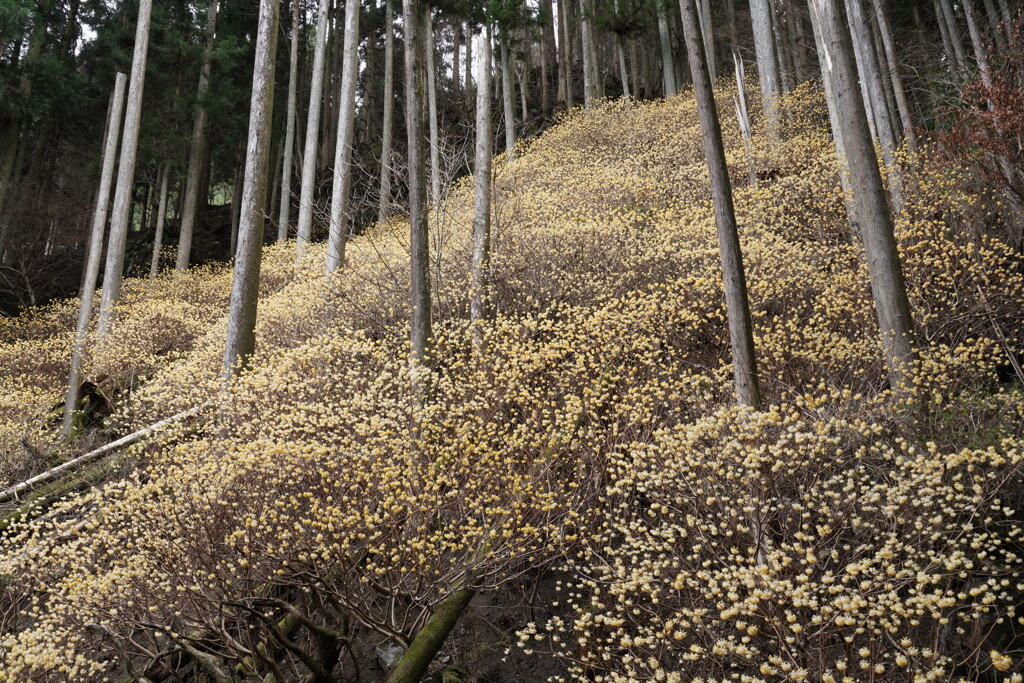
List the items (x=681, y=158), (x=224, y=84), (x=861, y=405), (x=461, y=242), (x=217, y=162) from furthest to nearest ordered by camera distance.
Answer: (x=217, y=162) < (x=224, y=84) < (x=681, y=158) < (x=461, y=242) < (x=861, y=405)

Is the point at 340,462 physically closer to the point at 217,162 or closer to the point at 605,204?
the point at 605,204

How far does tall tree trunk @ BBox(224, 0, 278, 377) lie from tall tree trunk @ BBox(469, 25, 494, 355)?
9.17 ft

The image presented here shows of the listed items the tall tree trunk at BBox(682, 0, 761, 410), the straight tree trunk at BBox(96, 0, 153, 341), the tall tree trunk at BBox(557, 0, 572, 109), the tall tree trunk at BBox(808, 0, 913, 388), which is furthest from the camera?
the tall tree trunk at BBox(557, 0, 572, 109)

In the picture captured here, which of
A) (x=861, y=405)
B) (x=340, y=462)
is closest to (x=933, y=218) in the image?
(x=861, y=405)

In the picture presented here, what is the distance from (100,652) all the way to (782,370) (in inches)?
249

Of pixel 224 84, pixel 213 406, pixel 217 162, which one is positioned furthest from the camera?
pixel 217 162

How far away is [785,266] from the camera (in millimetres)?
7316

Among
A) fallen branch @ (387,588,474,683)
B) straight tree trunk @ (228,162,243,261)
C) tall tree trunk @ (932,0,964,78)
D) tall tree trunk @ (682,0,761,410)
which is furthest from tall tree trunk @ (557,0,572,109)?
fallen branch @ (387,588,474,683)

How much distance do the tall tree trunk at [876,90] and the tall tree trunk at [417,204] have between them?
16.4 ft

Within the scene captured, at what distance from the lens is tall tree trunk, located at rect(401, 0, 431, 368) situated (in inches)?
253

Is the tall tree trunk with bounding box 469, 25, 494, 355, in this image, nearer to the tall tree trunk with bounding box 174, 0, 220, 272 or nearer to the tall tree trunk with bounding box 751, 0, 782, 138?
the tall tree trunk with bounding box 751, 0, 782, 138

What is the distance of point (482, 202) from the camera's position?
8.26 m

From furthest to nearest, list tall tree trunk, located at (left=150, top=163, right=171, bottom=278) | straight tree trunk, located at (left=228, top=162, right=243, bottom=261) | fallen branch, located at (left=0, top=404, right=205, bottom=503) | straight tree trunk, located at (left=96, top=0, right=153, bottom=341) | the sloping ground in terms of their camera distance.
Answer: straight tree trunk, located at (left=228, top=162, right=243, bottom=261), tall tree trunk, located at (left=150, top=163, right=171, bottom=278), straight tree trunk, located at (left=96, top=0, right=153, bottom=341), fallen branch, located at (left=0, top=404, right=205, bottom=503), the sloping ground

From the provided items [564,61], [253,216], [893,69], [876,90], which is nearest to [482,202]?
[253,216]
